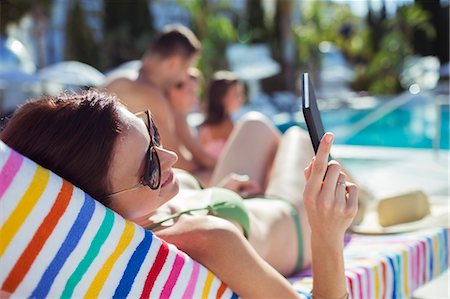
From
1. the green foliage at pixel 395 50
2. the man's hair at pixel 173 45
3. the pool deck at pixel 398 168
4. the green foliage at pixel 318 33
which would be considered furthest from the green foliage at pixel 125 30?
the man's hair at pixel 173 45

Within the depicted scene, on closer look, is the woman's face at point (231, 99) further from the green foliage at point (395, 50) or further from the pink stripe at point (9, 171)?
the green foliage at point (395, 50)

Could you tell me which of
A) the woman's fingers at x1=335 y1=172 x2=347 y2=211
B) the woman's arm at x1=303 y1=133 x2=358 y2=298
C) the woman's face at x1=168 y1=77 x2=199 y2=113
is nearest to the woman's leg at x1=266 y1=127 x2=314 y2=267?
the woman's arm at x1=303 y1=133 x2=358 y2=298

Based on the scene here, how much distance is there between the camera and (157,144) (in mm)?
1546

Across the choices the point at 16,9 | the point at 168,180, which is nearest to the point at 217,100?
the point at 168,180

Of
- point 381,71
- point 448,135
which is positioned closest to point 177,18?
point 381,71

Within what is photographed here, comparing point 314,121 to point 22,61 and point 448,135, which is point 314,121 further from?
point 22,61

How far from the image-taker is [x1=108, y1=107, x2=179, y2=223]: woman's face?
4.50 ft

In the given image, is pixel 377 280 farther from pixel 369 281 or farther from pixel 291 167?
pixel 291 167

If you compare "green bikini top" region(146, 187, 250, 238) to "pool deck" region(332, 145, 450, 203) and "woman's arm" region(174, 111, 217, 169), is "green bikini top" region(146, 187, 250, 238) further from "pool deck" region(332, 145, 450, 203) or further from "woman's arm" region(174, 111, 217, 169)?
"pool deck" region(332, 145, 450, 203)

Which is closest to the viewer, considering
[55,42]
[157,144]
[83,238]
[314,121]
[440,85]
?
[83,238]

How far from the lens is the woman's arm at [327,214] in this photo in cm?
138

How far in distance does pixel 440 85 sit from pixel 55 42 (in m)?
15.6

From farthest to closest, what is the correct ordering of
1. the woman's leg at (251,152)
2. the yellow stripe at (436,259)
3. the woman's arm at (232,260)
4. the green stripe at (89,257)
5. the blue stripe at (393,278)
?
the woman's leg at (251,152)
the yellow stripe at (436,259)
the blue stripe at (393,278)
the woman's arm at (232,260)
the green stripe at (89,257)

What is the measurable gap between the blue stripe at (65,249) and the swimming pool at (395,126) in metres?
6.22
